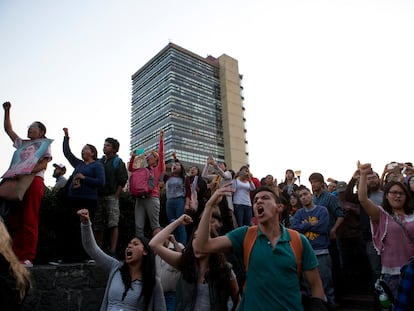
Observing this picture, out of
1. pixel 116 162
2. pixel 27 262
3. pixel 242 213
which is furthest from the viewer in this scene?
pixel 242 213

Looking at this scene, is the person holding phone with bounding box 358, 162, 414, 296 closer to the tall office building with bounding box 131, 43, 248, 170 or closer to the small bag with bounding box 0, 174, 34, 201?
the small bag with bounding box 0, 174, 34, 201

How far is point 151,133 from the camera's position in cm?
10144

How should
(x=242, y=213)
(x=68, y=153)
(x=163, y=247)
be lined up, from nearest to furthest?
(x=163, y=247)
(x=68, y=153)
(x=242, y=213)

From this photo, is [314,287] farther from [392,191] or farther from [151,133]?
[151,133]

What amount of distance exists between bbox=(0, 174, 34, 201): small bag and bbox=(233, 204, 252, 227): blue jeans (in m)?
4.80

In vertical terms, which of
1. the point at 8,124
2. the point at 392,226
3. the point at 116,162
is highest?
the point at 8,124

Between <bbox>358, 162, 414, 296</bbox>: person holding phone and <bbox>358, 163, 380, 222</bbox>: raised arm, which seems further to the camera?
<bbox>358, 162, 414, 296</bbox>: person holding phone

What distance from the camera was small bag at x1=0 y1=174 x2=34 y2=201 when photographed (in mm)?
3885

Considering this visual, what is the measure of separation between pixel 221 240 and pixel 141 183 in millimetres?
3792

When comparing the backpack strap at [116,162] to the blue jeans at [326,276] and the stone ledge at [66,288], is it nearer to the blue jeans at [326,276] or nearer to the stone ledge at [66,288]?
the stone ledge at [66,288]

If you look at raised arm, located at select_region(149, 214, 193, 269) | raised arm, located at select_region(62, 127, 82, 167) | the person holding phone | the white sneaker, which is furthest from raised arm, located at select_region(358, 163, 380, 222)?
raised arm, located at select_region(62, 127, 82, 167)

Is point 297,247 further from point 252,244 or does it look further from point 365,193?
point 365,193

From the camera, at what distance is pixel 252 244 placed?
2355mm

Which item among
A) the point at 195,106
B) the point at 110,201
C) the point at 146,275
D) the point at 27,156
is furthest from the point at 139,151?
the point at 195,106
